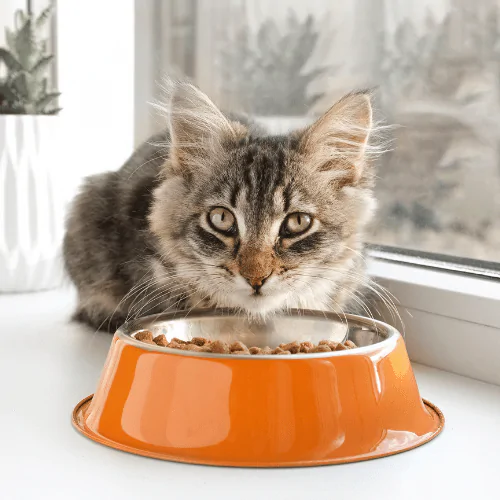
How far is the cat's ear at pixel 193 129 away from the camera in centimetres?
136

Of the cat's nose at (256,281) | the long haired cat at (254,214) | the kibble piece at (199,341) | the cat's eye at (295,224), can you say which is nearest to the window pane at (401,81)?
the long haired cat at (254,214)

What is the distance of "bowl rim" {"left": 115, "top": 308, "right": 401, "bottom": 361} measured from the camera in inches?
37.8

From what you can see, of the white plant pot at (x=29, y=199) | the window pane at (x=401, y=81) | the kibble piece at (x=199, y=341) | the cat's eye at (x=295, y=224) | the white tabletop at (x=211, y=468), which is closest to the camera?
the white tabletop at (x=211, y=468)

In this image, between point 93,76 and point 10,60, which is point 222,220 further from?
point 93,76

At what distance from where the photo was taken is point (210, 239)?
1303 millimetres

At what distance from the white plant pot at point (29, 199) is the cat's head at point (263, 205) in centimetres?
60

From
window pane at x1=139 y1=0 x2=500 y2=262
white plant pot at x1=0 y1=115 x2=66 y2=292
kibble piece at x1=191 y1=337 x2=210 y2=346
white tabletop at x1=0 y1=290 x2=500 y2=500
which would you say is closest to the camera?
white tabletop at x1=0 y1=290 x2=500 y2=500

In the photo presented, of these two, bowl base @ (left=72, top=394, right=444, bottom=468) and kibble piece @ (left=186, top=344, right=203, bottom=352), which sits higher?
kibble piece @ (left=186, top=344, right=203, bottom=352)

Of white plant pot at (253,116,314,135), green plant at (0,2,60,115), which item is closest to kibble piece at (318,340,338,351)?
white plant pot at (253,116,314,135)

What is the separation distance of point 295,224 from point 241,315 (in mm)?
164

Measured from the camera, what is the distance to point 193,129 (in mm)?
1388

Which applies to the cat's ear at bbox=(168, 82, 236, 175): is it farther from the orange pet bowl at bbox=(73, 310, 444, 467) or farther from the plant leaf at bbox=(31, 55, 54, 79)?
the plant leaf at bbox=(31, 55, 54, 79)

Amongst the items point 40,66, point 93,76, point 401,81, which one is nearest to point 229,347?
point 401,81

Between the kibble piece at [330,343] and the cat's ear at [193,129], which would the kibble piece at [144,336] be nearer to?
the kibble piece at [330,343]
